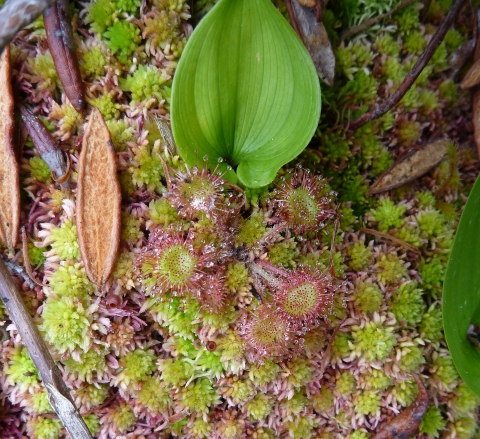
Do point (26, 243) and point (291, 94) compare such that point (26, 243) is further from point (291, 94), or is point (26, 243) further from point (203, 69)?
point (291, 94)

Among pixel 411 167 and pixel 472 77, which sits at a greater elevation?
pixel 472 77

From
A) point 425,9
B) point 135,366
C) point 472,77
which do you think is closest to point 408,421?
point 135,366

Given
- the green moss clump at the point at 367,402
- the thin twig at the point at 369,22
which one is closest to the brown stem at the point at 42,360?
the green moss clump at the point at 367,402

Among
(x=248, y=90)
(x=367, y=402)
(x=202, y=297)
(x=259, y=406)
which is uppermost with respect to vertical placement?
(x=248, y=90)

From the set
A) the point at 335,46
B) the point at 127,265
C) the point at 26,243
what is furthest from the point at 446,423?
the point at 26,243

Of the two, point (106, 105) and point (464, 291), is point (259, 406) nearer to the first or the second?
point (464, 291)
